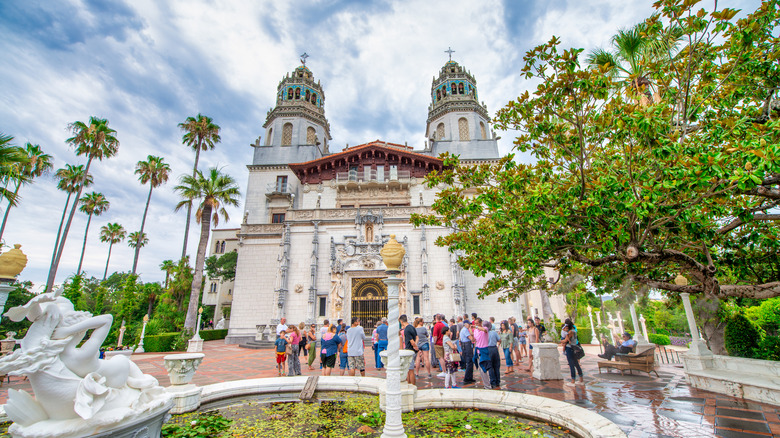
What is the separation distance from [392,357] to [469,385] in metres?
4.89

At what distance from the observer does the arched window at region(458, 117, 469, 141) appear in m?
30.8

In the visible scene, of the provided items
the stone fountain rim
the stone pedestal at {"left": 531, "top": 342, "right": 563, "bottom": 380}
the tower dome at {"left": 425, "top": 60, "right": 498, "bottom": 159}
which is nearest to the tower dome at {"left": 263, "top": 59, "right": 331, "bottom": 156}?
the tower dome at {"left": 425, "top": 60, "right": 498, "bottom": 159}

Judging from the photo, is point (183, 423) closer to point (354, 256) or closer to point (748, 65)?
point (748, 65)

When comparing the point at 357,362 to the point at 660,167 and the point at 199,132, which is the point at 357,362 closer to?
the point at 660,167

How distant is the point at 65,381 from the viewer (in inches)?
136

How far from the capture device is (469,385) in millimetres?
8547

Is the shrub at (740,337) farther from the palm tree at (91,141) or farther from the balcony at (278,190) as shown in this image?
the palm tree at (91,141)

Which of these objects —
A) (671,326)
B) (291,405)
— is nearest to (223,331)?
(291,405)

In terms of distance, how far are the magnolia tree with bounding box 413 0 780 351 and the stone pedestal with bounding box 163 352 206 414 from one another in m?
6.31

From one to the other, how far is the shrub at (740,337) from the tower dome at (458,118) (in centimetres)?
2130

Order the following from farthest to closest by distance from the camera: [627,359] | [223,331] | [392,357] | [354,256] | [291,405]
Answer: [223,331], [354,256], [627,359], [291,405], [392,357]

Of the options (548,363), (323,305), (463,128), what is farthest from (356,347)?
(463,128)

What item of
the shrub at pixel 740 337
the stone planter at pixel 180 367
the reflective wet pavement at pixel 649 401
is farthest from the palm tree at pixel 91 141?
the shrub at pixel 740 337

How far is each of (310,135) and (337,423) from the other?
1154 inches
